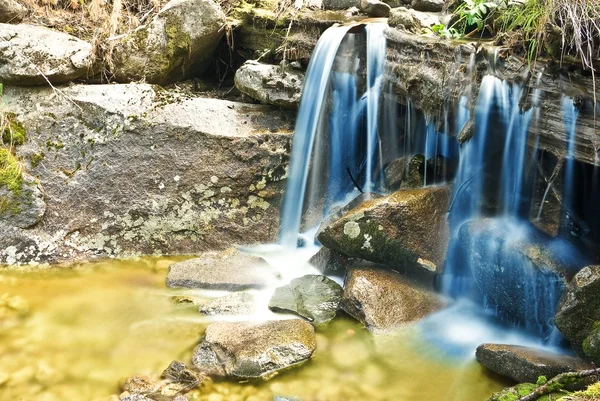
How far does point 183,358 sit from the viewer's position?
3.91 m

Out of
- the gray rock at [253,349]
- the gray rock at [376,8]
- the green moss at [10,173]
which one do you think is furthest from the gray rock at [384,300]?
the gray rock at [376,8]

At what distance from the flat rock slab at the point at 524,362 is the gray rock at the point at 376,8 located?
15.1 feet

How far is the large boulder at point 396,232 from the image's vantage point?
473 cm

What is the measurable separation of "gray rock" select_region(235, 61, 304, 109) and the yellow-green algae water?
99.9 inches

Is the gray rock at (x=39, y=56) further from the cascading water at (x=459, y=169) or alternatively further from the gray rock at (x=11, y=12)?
the cascading water at (x=459, y=169)

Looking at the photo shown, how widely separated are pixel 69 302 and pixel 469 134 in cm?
406

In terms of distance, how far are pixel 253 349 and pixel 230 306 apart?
83 centimetres

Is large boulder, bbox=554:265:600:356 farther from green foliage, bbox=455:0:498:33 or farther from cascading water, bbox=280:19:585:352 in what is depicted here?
green foliage, bbox=455:0:498:33

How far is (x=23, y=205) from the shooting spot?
205 inches

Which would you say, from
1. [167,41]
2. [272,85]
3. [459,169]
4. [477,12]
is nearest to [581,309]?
[459,169]

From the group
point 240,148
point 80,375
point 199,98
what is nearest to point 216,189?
point 240,148

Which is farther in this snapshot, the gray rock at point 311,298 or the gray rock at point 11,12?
the gray rock at point 11,12

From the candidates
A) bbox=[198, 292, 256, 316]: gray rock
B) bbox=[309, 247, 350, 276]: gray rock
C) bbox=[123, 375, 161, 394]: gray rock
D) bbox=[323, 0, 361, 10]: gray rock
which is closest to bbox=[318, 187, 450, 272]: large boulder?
bbox=[309, 247, 350, 276]: gray rock

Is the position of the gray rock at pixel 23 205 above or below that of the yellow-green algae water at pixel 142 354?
above
